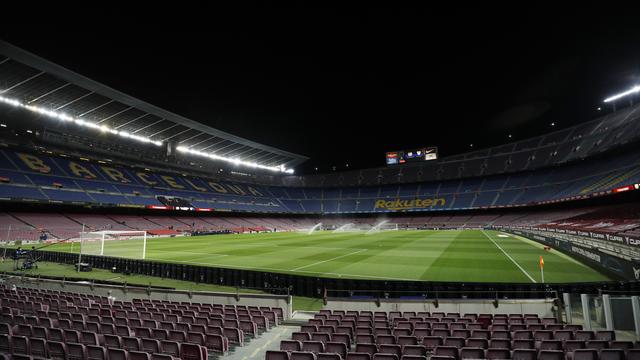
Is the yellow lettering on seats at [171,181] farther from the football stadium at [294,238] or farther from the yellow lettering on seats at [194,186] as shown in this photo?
the yellow lettering on seats at [194,186]

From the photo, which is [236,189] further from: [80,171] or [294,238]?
[294,238]

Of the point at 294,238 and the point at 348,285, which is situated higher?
the point at 294,238

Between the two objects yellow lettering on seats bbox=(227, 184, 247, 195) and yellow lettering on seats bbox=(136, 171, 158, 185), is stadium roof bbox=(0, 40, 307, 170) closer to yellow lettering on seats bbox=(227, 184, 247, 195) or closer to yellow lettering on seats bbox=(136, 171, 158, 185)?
yellow lettering on seats bbox=(136, 171, 158, 185)

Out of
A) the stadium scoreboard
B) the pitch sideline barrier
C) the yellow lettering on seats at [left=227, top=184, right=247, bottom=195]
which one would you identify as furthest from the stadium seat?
the yellow lettering on seats at [left=227, top=184, right=247, bottom=195]

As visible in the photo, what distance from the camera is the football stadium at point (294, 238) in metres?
6.75

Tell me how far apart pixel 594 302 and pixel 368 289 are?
7.22 m

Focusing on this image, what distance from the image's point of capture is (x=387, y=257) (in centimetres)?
2391

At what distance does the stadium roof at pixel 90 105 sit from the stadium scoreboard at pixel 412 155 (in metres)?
33.7

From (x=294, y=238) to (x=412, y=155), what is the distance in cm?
4056

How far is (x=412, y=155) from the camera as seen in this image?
7356cm

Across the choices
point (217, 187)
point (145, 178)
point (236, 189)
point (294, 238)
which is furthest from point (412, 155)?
point (145, 178)

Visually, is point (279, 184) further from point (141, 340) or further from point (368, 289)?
point (141, 340)

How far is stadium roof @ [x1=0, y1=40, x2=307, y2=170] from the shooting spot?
34.3 meters

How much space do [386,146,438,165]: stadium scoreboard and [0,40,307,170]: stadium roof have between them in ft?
110
